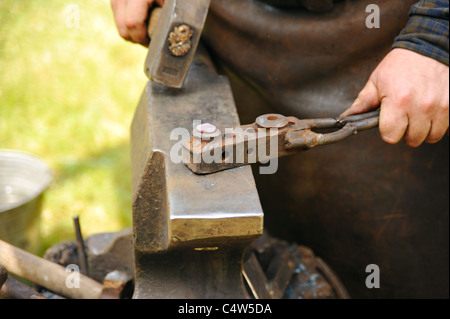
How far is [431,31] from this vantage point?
4.47ft

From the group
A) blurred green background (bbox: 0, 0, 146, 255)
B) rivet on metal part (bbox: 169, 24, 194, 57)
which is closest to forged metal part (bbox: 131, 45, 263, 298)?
rivet on metal part (bbox: 169, 24, 194, 57)

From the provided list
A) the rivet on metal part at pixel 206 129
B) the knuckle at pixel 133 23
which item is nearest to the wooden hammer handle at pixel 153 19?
the knuckle at pixel 133 23

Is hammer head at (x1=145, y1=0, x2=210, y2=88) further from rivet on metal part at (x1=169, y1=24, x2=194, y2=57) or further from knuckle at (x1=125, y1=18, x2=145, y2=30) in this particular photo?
knuckle at (x1=125, y1=18, x2=145, y2=30)

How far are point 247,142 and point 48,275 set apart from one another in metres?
0.78

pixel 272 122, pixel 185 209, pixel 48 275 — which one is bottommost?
pixel 48 275

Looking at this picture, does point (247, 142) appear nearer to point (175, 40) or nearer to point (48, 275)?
point (175, 40)

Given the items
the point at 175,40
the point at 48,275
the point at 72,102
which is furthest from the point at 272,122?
the point at 72,102

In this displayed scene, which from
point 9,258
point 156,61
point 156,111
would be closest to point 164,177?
point 156,111

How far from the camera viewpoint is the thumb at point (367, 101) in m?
1.45

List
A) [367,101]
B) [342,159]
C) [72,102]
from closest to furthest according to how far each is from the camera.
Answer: [367,101] < [342,159] < [72,102]

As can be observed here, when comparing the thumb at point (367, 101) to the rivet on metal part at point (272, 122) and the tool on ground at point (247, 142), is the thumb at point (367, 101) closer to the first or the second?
the tool on ground at point (247, 142)

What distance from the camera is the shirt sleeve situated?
4.44 ft
